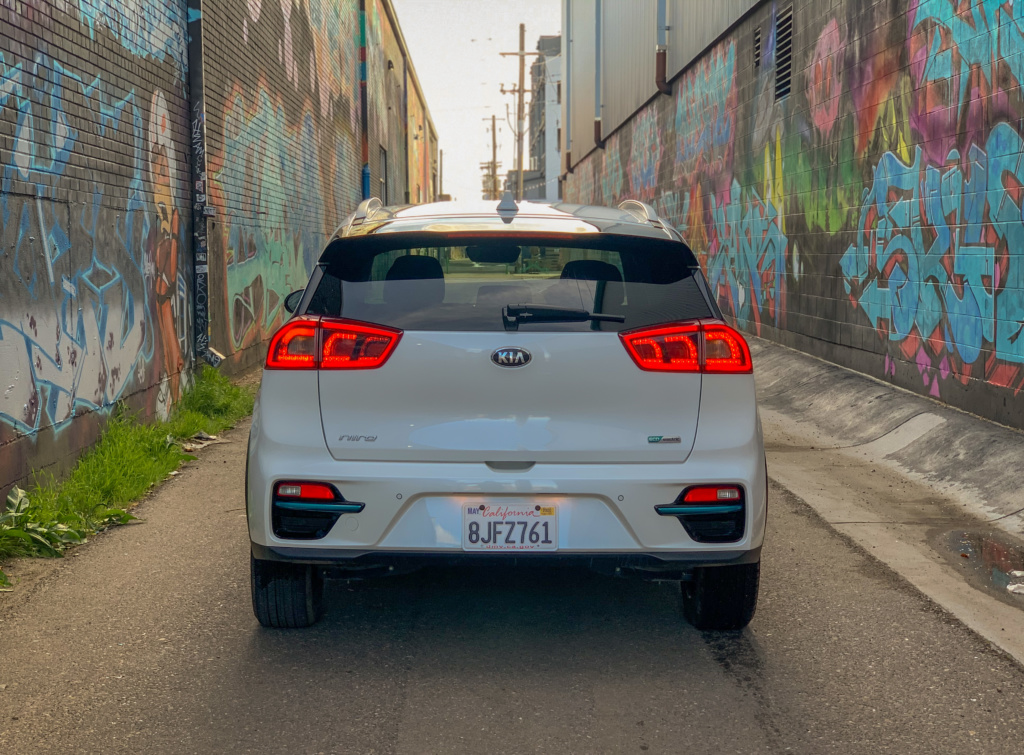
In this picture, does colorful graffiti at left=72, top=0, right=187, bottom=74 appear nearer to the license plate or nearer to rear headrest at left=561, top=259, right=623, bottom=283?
rear headrest at left=561, top=259, right=623, bottom=283

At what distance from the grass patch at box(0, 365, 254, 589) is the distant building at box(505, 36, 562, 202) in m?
62.0

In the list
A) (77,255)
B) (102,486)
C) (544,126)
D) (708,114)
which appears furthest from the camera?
(544,126)

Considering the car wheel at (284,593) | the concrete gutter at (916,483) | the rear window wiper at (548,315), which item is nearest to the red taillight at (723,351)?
the rear window wiper at (548,315)

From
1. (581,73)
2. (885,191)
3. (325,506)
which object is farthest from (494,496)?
(581,73)

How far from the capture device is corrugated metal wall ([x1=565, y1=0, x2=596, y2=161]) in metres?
37.4

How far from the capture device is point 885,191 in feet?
31.3

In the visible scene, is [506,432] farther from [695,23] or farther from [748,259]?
[695,23]

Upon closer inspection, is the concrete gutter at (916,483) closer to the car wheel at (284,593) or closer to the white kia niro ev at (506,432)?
the white kia niro ev at (506,432)

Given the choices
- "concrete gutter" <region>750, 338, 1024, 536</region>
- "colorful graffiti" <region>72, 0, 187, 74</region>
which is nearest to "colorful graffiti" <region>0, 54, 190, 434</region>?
"colorful graffiti" <region>72, 0, 187, 74</region>

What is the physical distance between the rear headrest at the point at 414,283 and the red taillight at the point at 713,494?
3.62ft

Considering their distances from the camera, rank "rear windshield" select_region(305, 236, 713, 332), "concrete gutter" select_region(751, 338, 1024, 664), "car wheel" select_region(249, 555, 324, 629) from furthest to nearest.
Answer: "concrete gutter" select_region(751, 338, 1024, 664)
"car wheel" select_region(249, 555, 324, 629)
"rear windshield" select_region(305, 236, 713, 332)

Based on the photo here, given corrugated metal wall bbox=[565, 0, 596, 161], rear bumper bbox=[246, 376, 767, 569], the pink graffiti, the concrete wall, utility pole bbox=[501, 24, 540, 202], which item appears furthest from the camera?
utility pole bbox=[501, 24, 540, 202]

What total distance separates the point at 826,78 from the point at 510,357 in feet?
29.0

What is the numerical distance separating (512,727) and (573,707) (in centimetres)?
25
